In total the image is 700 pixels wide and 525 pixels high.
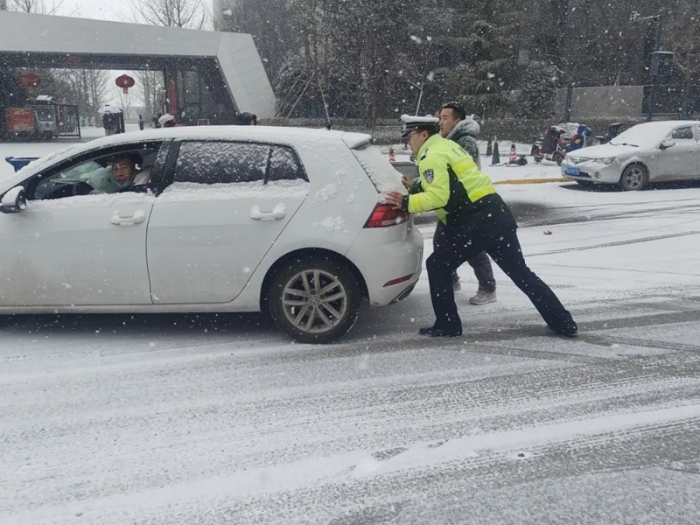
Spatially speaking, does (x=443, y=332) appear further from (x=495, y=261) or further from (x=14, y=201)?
(x=14, y=201)

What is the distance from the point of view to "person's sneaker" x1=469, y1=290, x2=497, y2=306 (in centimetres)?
598

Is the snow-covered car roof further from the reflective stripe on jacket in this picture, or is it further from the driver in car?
the reflective stripe on jacket

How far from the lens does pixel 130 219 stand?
4.68 meters

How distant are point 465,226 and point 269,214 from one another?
1.46 meters

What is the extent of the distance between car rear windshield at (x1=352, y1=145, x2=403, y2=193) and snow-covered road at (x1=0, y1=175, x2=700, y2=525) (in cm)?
119

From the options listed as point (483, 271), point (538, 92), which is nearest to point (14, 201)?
point (483, 271)

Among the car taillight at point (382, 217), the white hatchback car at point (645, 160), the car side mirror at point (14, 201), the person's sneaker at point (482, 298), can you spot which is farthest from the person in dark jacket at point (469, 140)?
the white hatchback car at point (645, 160)

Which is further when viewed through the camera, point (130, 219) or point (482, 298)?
point (482, 298)

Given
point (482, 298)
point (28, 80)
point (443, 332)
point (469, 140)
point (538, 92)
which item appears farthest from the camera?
point (28, 80)

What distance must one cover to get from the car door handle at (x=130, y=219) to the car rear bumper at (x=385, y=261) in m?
1.54

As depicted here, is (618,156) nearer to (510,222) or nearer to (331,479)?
(510,222)

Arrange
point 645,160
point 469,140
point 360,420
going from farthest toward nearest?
point 645,160, point 469,140, point 360,420

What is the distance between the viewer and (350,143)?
16.0 feet

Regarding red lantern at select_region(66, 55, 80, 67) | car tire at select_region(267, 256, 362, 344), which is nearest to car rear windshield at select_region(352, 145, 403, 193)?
car tire at select_region(267, 256, 362, 344)
